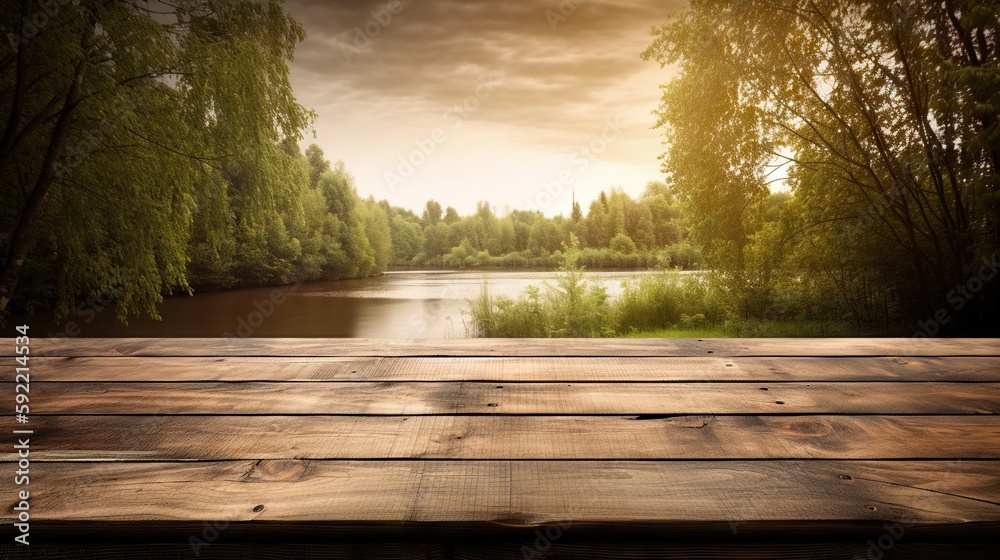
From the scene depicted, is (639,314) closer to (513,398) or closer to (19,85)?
(513,398)

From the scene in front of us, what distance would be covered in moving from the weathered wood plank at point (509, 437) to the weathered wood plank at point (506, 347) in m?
0.44

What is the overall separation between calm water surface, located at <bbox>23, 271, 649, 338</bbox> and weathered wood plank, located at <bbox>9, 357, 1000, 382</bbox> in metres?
6.70

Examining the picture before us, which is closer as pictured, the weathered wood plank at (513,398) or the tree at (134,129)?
the weathered wood plank at (513,398)

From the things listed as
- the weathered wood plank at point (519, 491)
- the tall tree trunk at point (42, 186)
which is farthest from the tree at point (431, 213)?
the weathered wood plank at point (519, 491)

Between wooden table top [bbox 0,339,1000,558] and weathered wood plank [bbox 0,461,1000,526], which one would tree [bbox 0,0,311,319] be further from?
weathered wood plank [bbox 0,461,1000,526]

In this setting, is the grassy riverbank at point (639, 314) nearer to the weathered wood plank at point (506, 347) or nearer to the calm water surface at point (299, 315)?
the calm water surface at point (299, 315)

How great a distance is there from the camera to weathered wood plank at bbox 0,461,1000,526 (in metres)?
0.62

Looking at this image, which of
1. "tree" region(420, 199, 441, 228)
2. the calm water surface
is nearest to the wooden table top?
the calm water surface

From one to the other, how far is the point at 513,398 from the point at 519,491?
1.18 ft

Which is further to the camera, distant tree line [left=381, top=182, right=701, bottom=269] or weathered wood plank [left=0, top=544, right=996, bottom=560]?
distant tree line [left=381, top=182, right=701, bottom=269]

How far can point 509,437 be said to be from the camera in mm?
848

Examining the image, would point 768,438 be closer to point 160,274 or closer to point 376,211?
point 160,274

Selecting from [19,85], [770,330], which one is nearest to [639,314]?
[770,330]

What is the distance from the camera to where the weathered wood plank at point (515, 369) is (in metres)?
1.16
